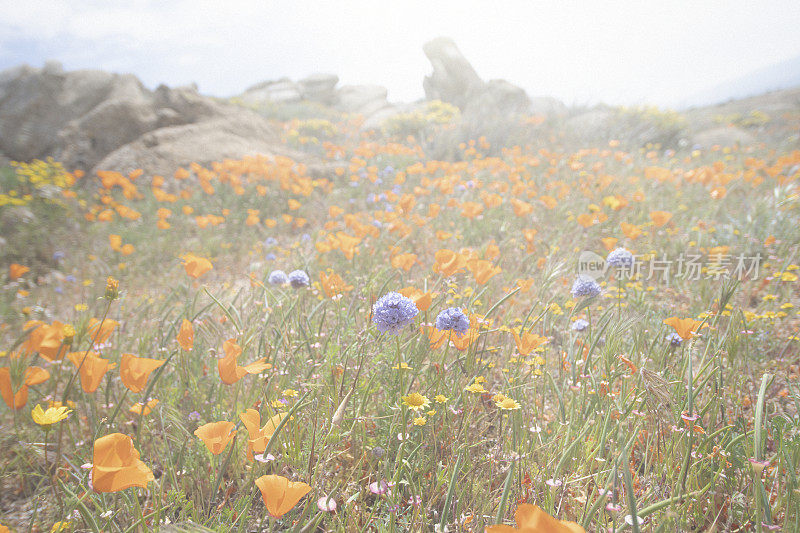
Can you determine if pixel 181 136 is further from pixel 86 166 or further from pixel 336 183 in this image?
pixel 336 183

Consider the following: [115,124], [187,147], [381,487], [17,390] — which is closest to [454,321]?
[381,487]

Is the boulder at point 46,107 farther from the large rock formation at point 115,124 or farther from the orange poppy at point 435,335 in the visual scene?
the orange poppy at point 435,335

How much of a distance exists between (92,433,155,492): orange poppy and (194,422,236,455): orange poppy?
118mm

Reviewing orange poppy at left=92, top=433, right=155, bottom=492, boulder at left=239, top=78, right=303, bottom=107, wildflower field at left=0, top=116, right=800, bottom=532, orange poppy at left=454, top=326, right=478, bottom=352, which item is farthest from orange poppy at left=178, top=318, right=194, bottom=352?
boulder at left=239, top=78, right=303, bottom=107

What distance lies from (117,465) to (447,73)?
78.0 ft

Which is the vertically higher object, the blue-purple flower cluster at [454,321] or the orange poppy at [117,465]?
the blue-purple flower cluster at [454,321]

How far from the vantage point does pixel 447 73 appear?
852 inches

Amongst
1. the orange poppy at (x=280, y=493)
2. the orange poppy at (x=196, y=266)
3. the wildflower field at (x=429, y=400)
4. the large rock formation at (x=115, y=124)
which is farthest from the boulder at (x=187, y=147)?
the orange poppy at (x=280, y=493)

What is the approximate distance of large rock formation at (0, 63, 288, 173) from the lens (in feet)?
22.6

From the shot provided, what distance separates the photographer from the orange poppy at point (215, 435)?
879mm

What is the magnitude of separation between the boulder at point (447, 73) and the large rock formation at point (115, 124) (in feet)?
47.6

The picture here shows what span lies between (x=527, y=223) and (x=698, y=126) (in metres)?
10.4

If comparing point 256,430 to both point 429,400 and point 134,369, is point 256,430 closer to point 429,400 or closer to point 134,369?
point 134,369

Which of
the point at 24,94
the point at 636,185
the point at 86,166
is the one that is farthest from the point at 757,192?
the point at 24,94
